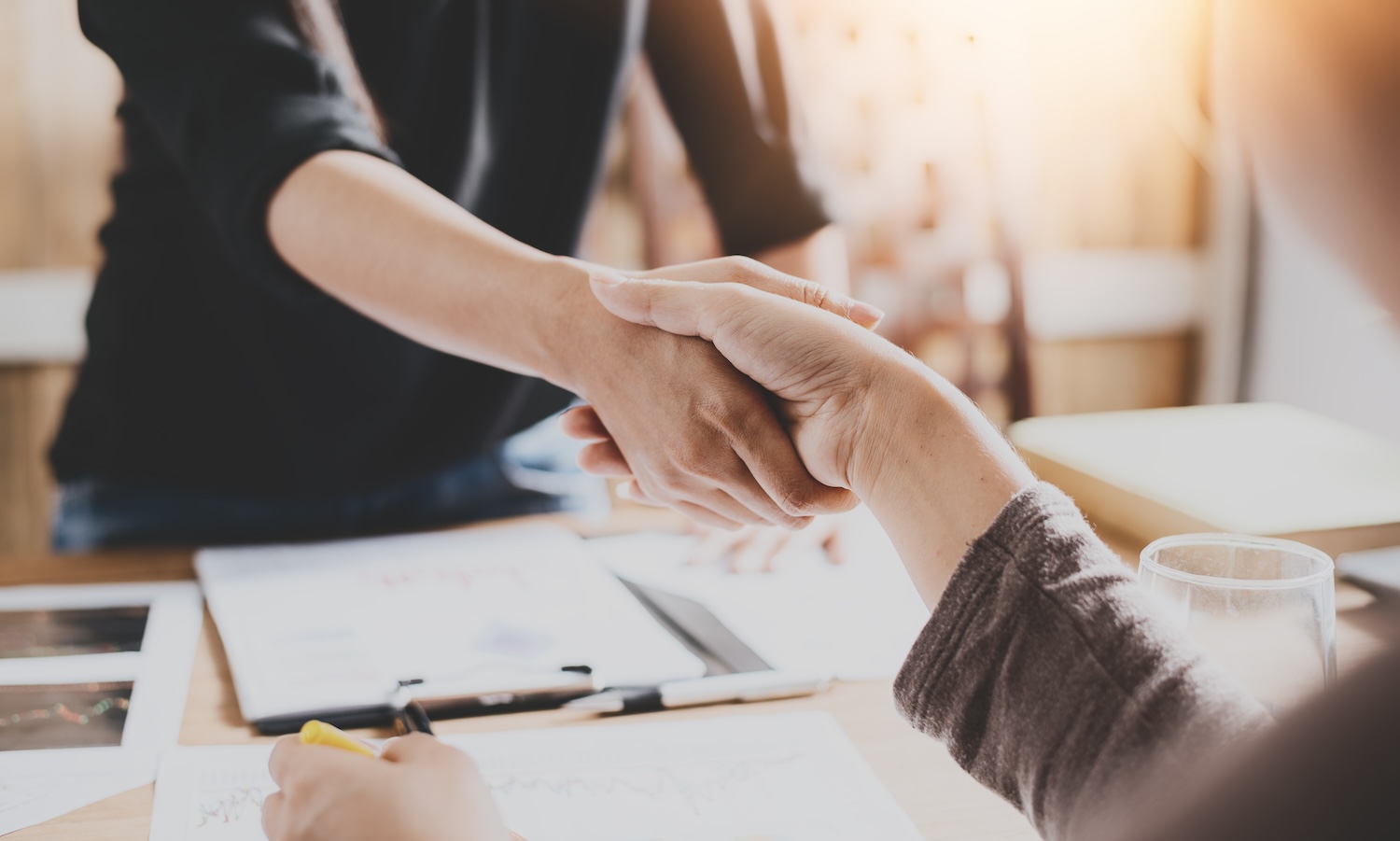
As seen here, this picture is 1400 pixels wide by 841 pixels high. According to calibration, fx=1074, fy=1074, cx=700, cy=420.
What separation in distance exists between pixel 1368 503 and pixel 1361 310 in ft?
2.25

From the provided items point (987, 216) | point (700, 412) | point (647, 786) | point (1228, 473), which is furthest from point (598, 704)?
point (987, 216)

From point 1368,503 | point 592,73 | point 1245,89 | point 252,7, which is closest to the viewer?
point 1245,89

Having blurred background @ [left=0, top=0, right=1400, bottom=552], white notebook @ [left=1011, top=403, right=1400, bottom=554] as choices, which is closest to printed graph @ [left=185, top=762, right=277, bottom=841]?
white notebook @ [left=1011, top=403, right=1400, bottom=554]

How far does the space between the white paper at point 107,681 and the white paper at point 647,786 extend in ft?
0.10

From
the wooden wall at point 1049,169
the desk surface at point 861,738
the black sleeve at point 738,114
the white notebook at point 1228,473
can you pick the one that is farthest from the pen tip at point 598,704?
the wooden wall at point 1049,169

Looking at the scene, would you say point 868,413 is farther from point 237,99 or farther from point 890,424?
point 237,99

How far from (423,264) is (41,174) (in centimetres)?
152

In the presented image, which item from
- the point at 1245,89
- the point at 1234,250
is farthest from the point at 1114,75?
the point at 1245,89

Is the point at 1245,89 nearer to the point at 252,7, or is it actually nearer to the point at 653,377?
the point at 653,377

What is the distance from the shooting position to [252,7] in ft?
2.73

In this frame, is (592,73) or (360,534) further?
(592,73)

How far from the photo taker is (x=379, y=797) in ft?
1.44

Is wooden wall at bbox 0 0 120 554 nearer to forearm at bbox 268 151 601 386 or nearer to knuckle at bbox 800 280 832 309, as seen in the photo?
forearm at bbox 268 151 601 386

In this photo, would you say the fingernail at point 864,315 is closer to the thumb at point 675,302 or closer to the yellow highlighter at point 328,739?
the thumb at point 675,302
